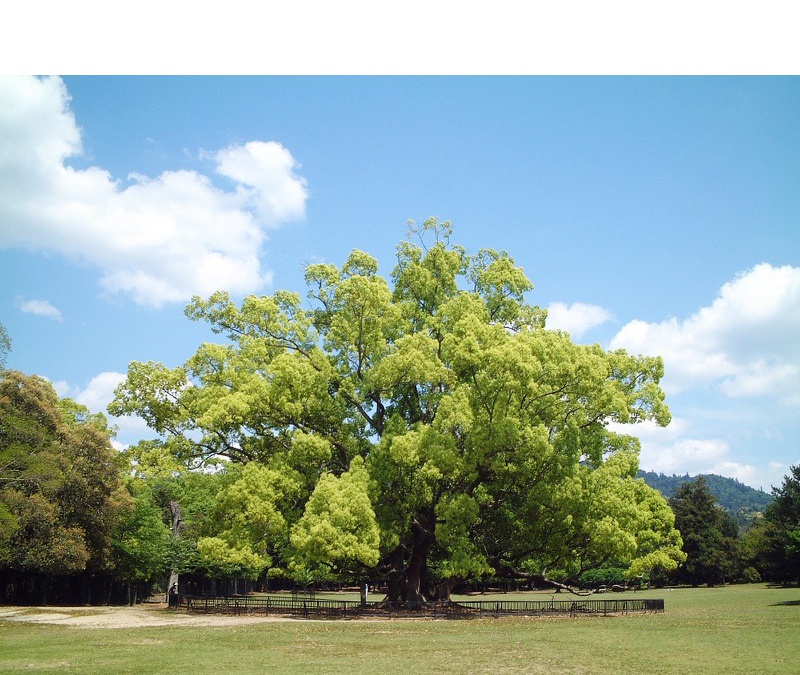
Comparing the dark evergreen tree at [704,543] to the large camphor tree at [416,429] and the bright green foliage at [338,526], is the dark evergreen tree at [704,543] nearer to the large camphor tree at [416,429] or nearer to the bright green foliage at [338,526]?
the large camphor tree at [416,429]

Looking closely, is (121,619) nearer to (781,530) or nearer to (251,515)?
(251,515)

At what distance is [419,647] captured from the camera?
16109mm

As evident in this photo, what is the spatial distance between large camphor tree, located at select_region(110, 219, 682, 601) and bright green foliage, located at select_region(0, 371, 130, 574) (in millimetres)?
2936

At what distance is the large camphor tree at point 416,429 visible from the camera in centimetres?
2511

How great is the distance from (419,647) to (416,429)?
1182 cm

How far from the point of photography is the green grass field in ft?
Answer: 42.4

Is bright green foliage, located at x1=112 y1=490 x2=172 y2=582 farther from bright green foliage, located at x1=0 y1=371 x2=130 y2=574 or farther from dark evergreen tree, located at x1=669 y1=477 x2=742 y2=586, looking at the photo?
dark evergreen tree, located at x1=669 y1=477 x2=742 y2=586

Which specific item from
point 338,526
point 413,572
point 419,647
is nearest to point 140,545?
point 413,572

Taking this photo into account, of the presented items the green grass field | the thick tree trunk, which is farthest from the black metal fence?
the green grass field

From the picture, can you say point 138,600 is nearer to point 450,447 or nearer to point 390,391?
point 390,391

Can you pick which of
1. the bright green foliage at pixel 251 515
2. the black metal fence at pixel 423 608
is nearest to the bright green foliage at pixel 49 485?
the black metal fence at pixel 423 608

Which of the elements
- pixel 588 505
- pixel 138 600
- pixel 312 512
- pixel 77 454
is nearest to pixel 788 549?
pixel 588 505

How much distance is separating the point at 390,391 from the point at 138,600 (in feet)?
90.0

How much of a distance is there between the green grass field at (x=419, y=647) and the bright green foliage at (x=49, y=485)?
5089 mm
